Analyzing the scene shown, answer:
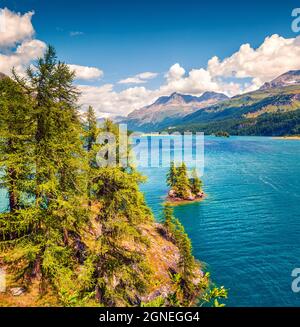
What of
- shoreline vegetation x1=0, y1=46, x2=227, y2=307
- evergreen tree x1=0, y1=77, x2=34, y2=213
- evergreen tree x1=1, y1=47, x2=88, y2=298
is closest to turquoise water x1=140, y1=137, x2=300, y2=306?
shoreline vegetation x1=0, y1=46, x2=227, y2=307

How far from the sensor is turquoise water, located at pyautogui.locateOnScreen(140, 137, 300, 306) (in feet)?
128

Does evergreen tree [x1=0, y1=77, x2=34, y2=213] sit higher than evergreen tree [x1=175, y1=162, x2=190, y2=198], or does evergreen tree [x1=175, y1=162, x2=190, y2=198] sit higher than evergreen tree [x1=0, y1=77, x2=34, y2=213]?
evergreen tree [x1=0, y1=77, x2=34, y2=213]

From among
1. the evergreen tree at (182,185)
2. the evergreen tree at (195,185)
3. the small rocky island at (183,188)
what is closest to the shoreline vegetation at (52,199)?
the small rocky island at (183,188)

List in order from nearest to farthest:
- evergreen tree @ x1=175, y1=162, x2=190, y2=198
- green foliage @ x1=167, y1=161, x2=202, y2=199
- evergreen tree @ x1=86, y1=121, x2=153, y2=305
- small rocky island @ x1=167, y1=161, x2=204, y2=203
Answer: evergreen tree @ x1=86, y1=121, x2=153, y2=305, small rocky island @ x1=167, y1=161, x2=204, y2=203, evergreen tree @ x1=175, y1=162, x2=190, y2=198, green foliage @ x1=167, y1=161, x2=202, y2=199

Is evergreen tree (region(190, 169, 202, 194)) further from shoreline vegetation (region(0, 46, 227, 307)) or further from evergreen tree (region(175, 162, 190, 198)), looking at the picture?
shoreline vegetation (region(0, 46, 227, 307))

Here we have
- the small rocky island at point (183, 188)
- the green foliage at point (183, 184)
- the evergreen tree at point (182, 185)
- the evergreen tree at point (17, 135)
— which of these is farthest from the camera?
the green foliage at point (183, 184)

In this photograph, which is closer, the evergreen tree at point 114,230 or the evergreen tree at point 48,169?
the evergreen tree at point 48,169

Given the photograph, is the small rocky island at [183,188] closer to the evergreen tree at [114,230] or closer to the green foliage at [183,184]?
the green foliage at [183,184]

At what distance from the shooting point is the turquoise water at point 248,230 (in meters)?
39.0

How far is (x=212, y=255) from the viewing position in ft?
159

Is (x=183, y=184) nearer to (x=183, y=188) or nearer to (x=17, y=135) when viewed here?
(x=183, y=188)

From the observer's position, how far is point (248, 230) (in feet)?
192

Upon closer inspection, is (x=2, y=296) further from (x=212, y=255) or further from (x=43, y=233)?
(x=212, y=255)
